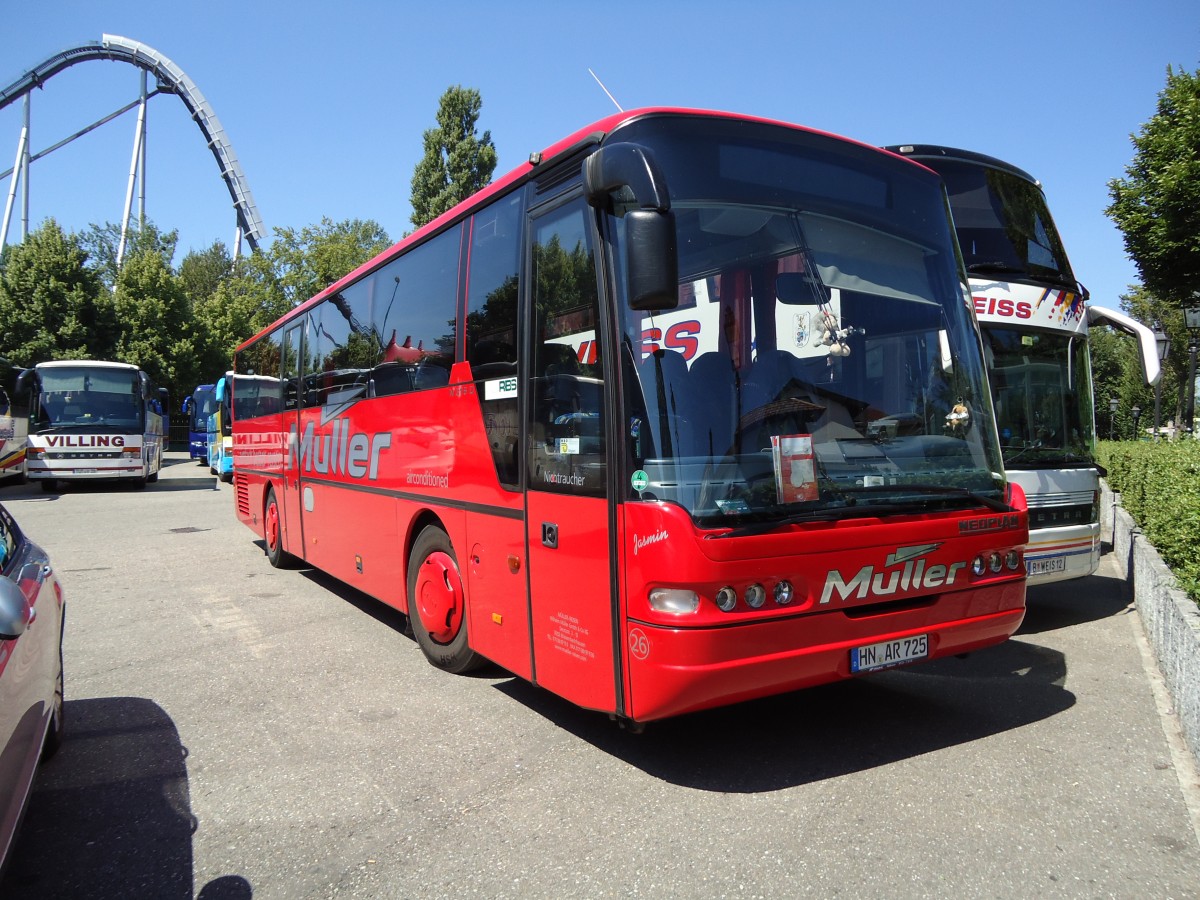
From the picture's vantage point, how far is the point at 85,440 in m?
21.1

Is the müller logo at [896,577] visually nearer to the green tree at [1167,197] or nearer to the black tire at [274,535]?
the black tire at [274,535]

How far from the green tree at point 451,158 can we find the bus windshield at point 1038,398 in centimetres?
3603

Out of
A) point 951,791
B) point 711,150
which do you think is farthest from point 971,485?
point 711,150

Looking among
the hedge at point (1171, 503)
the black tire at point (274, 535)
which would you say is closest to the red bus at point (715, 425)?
the hedge at point (1171, 503)

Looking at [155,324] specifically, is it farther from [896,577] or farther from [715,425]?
[896,577]

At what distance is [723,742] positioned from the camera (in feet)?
15.3

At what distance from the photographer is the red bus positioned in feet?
12.4

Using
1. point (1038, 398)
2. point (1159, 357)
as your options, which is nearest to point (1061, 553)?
point (1038, 398)

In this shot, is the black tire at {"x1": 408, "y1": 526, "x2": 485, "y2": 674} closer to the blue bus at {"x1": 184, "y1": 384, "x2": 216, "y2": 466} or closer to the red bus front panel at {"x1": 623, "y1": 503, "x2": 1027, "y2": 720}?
the red bus front panel at {"x1": 623, "y1": 503, "x2": 1027, "y2": 720}

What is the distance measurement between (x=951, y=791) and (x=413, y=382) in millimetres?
4235

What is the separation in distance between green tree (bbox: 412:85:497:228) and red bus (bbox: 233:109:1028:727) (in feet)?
123

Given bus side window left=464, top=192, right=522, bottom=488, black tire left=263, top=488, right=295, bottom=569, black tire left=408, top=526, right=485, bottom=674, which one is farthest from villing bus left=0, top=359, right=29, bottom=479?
bus side window left=464, top=192, right=522, bottom=488

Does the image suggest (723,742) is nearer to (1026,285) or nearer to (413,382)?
(413,382)

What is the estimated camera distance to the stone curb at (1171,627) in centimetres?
463
